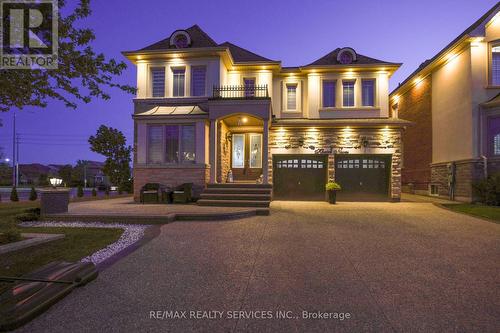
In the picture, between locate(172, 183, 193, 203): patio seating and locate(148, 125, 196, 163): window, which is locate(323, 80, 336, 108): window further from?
locate(172, 183, 193, 203): patio seating

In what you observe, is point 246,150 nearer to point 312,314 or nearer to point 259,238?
point 259,238

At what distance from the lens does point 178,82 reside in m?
14.2

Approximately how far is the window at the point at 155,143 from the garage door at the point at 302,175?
617 cm

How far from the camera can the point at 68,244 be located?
561 cm

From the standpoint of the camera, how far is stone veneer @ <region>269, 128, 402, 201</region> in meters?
14.0

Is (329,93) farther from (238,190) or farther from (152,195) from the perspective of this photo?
(152,195)

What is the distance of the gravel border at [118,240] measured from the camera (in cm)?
493

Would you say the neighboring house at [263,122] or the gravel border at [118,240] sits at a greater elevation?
the neighboring house at [263,122]

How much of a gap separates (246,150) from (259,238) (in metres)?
9.56

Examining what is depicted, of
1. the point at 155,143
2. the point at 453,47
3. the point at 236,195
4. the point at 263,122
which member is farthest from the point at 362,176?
the point at 155,143

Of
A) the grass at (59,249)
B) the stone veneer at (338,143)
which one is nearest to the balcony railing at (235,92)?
the stone veneer at (338,143)

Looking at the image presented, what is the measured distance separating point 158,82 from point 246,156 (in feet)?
20.8

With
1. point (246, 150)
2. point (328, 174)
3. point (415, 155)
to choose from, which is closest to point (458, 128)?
point (415, 155)

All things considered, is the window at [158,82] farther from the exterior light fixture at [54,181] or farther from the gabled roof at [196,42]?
the exterior light fixture at [54,181]
